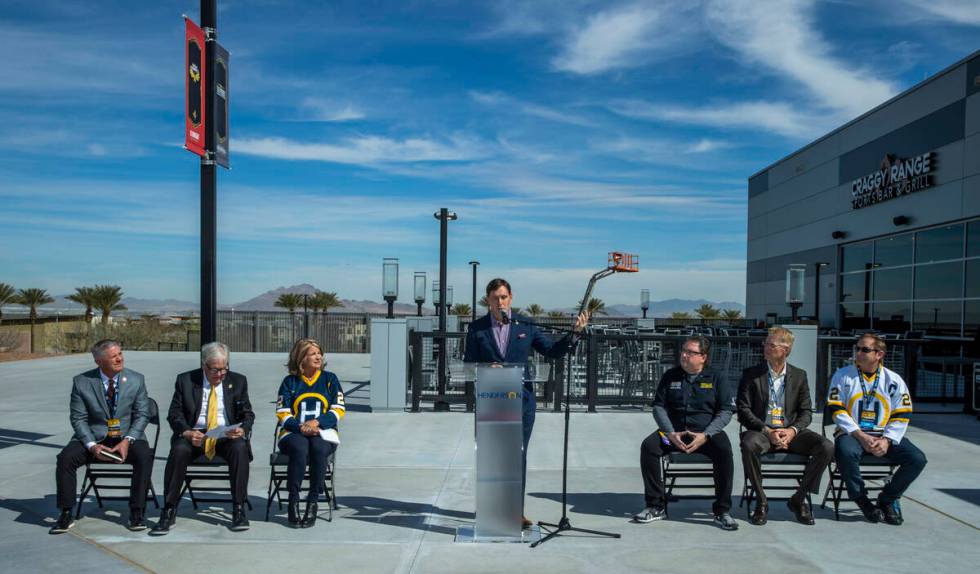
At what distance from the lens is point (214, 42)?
277 inches

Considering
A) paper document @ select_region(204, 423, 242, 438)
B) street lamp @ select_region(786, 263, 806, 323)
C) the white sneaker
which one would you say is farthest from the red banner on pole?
street lamp @ select_region(786, 263, 806, 323)

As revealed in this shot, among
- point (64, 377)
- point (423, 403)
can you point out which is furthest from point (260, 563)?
point (64, 377)

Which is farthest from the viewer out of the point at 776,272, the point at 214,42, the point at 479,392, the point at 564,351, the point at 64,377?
the point at 776,272

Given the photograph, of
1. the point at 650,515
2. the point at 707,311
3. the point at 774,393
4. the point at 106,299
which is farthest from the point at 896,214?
the point at 106,299

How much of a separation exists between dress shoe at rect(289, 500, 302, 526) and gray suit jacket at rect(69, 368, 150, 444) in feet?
4.19

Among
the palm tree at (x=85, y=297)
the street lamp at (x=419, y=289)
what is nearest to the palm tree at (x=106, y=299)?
the palm tree at (x=85, y=297)

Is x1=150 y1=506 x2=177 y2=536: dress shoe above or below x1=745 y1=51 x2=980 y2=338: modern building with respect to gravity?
below

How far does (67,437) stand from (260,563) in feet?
18.9

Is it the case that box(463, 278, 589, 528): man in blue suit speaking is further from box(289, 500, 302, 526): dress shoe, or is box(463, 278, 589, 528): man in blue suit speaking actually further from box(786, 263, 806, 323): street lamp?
box(786, 263, 806, 323): street lamp

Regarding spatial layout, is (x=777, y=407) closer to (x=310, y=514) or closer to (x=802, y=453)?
(x=802, y=453)

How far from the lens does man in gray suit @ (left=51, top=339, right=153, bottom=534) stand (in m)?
5.46

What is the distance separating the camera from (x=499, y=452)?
5.21m

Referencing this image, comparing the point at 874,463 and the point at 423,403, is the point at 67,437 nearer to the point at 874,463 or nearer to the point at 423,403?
the point at 423,403

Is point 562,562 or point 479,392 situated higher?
point 479,392
